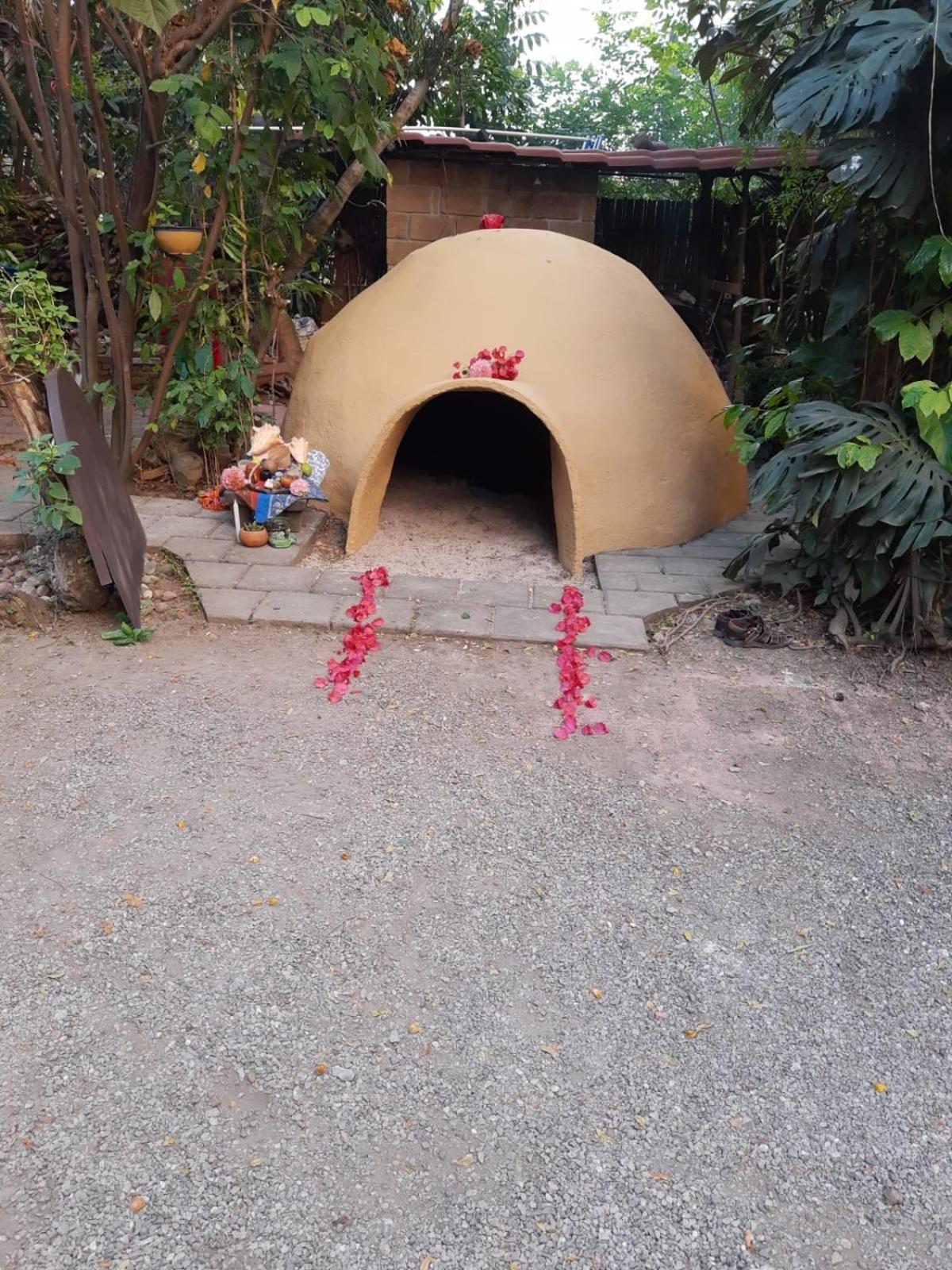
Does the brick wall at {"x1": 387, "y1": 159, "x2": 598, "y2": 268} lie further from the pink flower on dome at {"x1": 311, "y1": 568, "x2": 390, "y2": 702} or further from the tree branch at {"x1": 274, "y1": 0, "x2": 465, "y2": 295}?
the pink flower on dome at {"x1": 311, "y1": 568, "x2": 390, "y2": 702}

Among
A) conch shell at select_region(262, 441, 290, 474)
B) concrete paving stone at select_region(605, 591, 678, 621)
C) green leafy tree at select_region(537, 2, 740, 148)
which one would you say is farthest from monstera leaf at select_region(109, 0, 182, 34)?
green leafy tree at select_region(537, 2, 740, 148)

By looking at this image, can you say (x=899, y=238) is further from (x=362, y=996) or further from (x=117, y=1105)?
(x=117, y=1105)

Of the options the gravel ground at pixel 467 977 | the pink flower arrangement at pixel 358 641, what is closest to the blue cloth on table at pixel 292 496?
the pink flower arrangement at pixel 358 641

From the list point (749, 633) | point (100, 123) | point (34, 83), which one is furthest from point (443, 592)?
point (34, 83)

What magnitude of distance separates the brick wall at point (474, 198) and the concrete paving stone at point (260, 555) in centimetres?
423

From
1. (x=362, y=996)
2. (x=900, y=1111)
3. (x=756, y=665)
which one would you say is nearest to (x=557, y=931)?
(x=362, y=996)

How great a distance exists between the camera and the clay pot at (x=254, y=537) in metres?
5.04

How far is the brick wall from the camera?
26.9 feet

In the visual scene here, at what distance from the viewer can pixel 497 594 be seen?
4.78m

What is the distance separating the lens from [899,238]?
12.8 feet

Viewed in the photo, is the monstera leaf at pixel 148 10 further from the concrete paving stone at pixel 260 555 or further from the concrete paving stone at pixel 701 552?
the concrete paving stone at pixel 701 552

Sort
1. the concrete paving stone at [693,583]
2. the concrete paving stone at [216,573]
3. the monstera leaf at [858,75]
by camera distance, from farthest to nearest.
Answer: the concrete paving stone at [693,583] → the concrete paving stone at [216,573] → the monstera leaf at [858,75]

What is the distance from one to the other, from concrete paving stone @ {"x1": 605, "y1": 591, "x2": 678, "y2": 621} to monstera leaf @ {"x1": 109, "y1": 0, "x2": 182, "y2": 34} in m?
2.93

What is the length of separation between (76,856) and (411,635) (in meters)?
1.91
